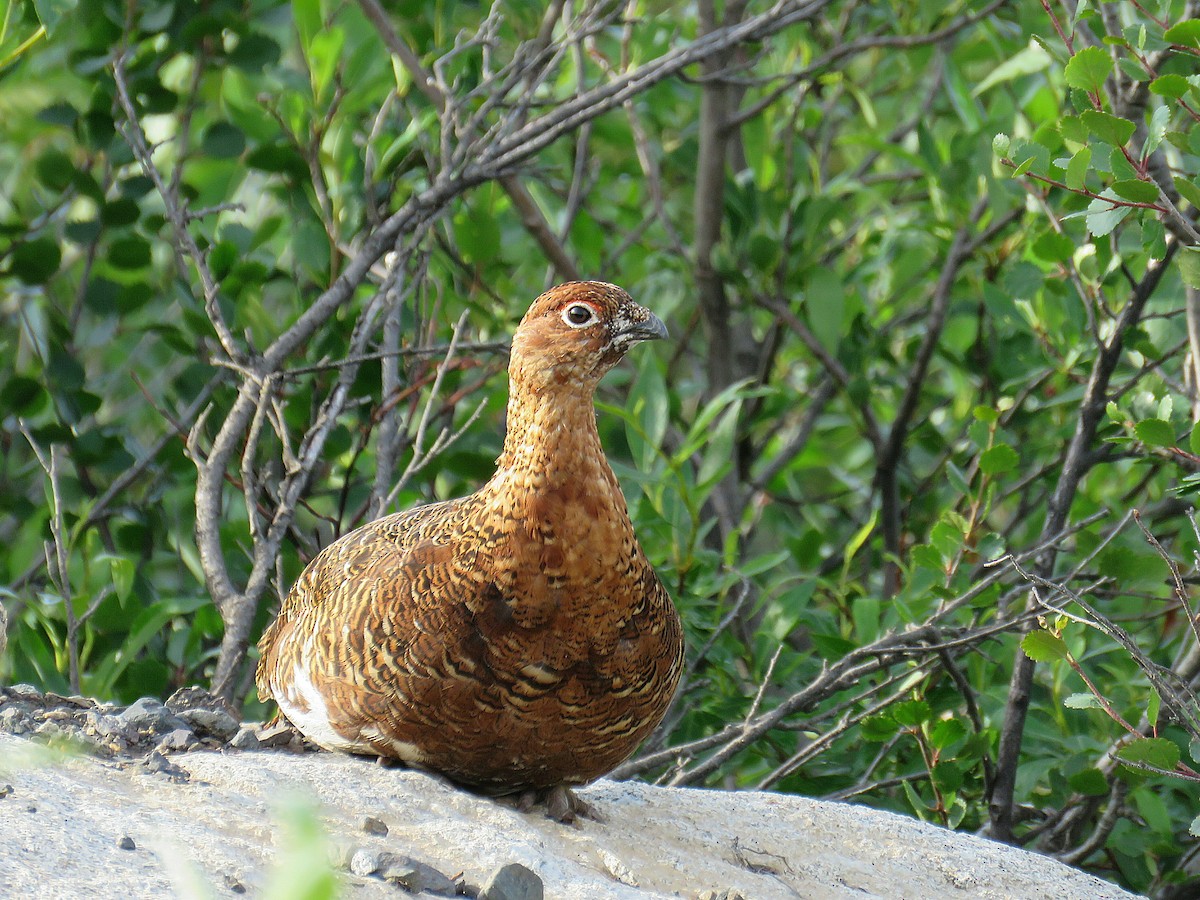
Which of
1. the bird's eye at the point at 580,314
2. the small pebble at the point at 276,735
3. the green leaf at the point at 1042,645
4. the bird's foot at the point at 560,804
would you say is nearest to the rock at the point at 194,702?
the small pebble at the point at 276,735

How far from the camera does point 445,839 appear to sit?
3.16m

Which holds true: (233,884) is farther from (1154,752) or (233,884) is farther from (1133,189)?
(1133,189)

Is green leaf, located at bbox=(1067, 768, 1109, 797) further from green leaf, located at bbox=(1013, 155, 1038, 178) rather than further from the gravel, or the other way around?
green leaf, located at bbox=(1013, 155, 1038, 178)

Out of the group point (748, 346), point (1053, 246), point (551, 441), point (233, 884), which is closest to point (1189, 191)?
point (1053, 246)

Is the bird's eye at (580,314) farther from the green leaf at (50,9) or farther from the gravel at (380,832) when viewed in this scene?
the green leaf at (50,9)

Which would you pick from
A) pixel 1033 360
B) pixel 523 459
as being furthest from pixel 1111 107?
pixel 523 459

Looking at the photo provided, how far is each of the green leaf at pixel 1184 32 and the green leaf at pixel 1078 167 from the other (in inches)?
12.1

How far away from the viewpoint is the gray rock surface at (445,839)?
262 centimetres

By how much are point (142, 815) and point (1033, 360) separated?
4.15 meters

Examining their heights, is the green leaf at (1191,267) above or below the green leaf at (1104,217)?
below

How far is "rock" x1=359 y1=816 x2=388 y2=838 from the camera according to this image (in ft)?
10.2

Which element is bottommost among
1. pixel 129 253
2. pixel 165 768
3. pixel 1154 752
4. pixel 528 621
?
pixel 1154 752

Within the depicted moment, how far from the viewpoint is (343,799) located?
328 cm

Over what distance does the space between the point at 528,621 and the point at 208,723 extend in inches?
39.5
